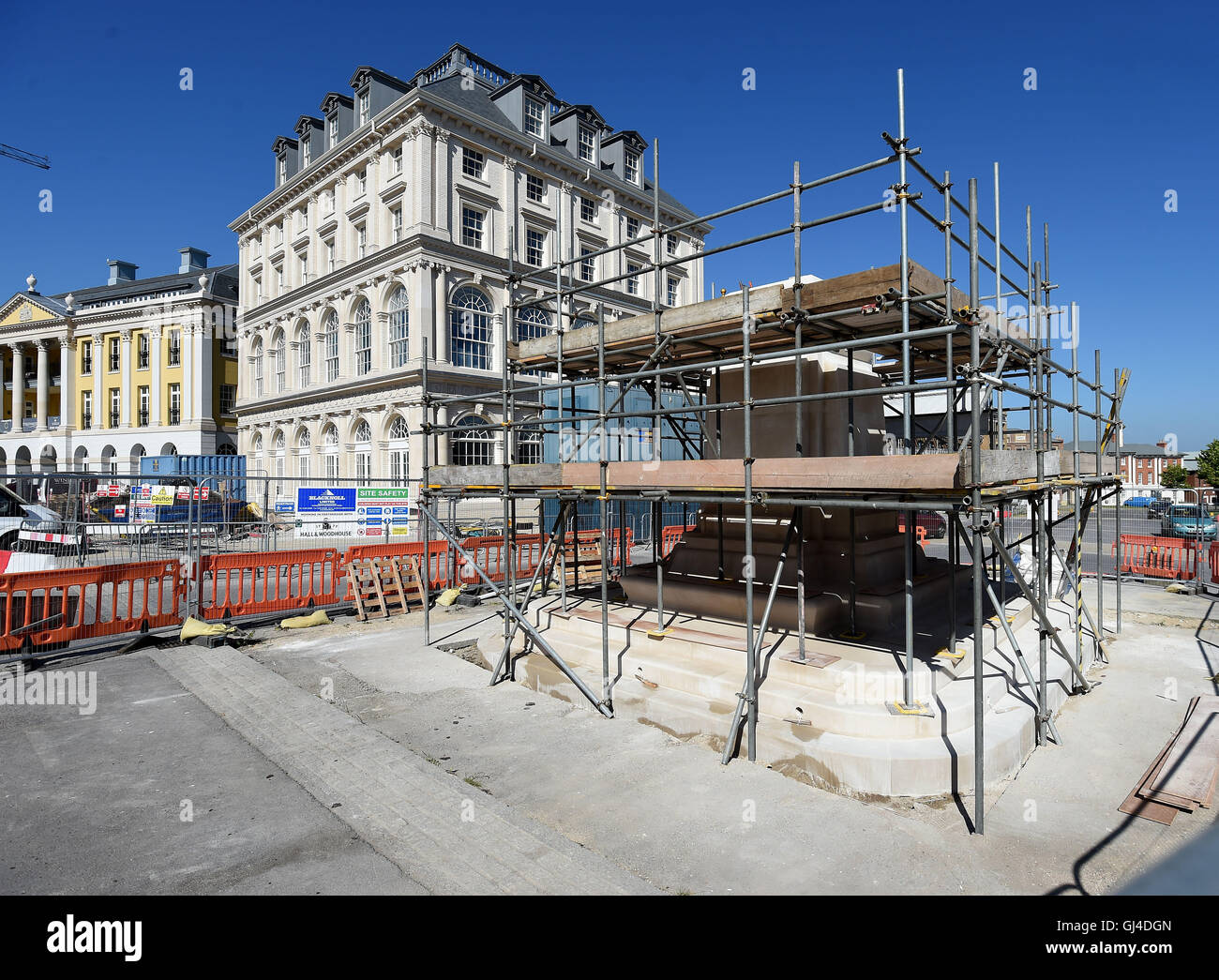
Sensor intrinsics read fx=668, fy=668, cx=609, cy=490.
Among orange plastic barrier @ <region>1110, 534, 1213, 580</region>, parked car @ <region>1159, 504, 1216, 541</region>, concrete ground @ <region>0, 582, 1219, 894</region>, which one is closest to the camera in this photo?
concrete ground @ <region>0, 582, 1219, 894</region>

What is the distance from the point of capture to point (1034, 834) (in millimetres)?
4836

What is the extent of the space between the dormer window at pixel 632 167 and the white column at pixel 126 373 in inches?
1466

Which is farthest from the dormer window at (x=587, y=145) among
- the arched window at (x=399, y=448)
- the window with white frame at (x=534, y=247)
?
the arched window at (x=399, y=448)

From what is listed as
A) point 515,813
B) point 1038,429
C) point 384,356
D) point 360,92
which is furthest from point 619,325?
point 360,92

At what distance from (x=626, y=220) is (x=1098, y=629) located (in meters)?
33.2

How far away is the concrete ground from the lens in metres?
4.40

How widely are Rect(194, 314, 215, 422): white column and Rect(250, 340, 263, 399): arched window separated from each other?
230 inches

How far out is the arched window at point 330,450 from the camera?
34531 mm

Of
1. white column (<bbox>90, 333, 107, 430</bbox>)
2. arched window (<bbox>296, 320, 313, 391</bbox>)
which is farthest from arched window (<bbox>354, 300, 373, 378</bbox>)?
white column (<bbox>90, 333, 107, 430</bbox>)

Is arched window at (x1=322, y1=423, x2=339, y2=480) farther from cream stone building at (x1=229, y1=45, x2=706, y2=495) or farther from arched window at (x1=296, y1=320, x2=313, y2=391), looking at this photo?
arched window at (x1=296, y1=320, x2=313, y2=391)

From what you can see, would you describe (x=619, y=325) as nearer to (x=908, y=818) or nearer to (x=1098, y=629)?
(x=908, y=818)

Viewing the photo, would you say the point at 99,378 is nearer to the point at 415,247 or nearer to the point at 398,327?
the point at 398,327

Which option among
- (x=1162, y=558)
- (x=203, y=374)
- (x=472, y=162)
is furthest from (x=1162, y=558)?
(x=203, y=374)

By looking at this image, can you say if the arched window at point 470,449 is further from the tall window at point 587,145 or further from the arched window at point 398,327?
the tall window at point 587,145
